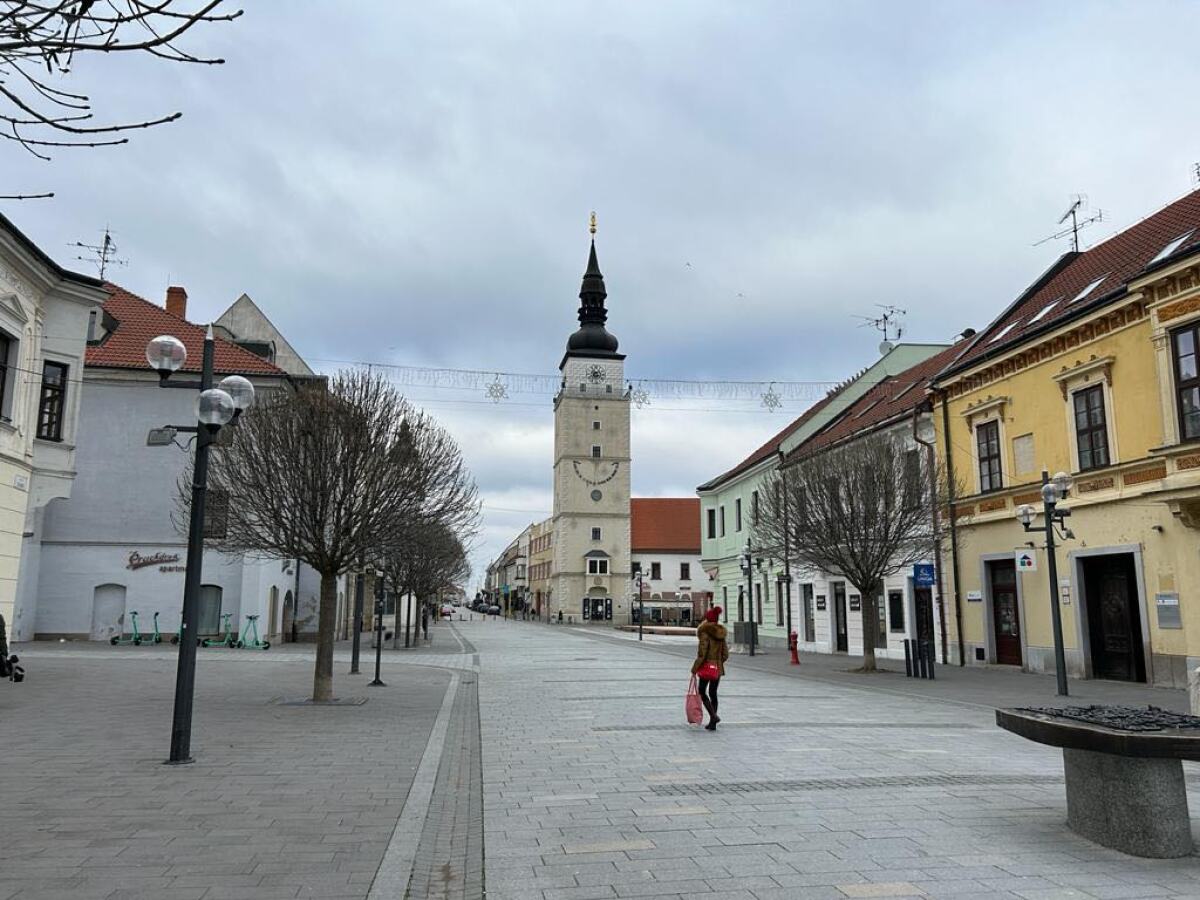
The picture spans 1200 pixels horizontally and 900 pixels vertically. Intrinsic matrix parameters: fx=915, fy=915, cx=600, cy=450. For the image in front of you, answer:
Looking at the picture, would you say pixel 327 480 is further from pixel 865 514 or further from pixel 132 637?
pixel 132 637

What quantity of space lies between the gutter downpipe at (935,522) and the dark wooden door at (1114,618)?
3.78 meters

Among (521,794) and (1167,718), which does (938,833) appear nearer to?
(1167,718)

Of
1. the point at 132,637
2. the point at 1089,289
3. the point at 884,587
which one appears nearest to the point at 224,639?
the point at 132,637

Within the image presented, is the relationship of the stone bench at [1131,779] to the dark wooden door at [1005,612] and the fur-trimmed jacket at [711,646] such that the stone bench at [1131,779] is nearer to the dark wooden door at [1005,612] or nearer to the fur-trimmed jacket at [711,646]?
the fur-trimmed jacket at [711,646]

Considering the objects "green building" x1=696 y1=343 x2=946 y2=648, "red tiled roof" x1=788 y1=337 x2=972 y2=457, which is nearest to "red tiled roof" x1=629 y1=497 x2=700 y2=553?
"green building" x1=696 y1=343 x2=946 y2=648

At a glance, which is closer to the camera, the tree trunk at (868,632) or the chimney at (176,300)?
the tree trunk at (868,632)

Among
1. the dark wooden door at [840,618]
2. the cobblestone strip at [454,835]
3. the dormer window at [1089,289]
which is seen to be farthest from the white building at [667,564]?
the cobblestone strip at [454,835]

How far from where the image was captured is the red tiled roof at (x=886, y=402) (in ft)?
95.5

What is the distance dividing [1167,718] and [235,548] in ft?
46.0

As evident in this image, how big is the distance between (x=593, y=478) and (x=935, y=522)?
66.3 meters

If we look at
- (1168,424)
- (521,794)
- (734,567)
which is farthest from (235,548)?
(734,567)

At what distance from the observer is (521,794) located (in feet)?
27.0

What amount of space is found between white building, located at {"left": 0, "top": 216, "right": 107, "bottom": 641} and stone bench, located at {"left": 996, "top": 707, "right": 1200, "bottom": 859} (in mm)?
17240

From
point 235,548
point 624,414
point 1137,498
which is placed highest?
point 624,414
